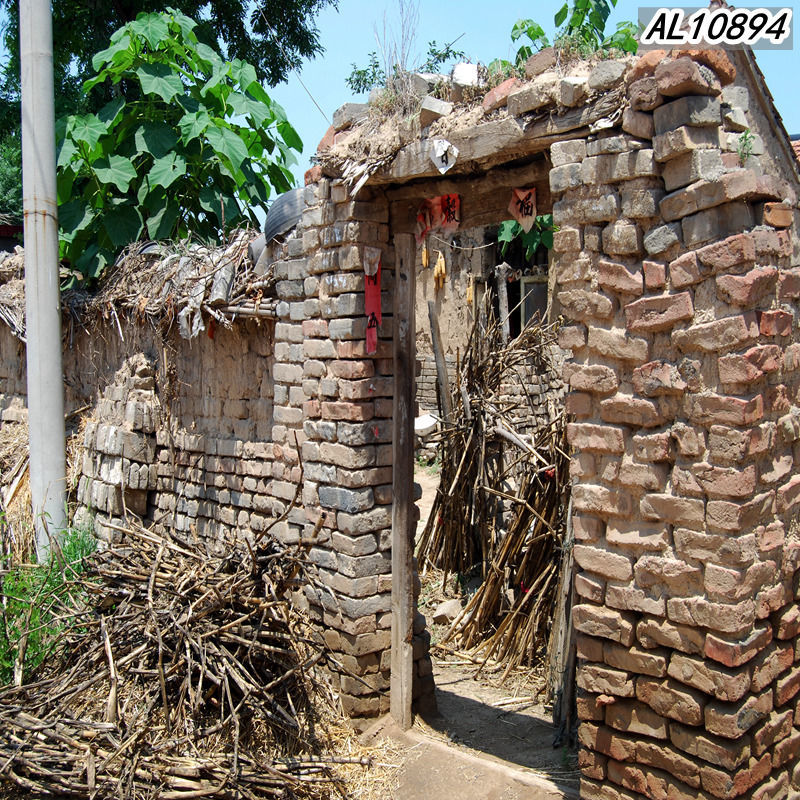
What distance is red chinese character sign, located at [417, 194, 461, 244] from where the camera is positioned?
3.89 m

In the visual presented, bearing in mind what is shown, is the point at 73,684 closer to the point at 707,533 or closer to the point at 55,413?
the point at 55,413

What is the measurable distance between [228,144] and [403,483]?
4.02m

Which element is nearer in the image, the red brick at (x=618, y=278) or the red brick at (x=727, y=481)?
the red brick at (x=727, y=481)

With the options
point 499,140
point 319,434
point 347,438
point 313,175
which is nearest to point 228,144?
point 313,175

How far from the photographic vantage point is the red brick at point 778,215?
268 centimetres

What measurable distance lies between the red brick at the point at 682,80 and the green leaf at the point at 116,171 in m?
5.33

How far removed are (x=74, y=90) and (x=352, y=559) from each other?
1006 cm

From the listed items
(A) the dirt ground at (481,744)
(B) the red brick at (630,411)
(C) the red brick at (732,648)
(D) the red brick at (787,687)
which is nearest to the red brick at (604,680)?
(C) the red brick at (732,648)

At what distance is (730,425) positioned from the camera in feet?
8.54

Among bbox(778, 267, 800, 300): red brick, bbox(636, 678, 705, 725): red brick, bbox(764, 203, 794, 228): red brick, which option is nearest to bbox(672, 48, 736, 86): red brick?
bbox(764, 203, 794, 228): red brick

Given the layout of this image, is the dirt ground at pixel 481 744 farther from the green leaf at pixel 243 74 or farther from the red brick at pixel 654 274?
the green leaf at pixel 243 74

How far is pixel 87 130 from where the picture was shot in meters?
6.76

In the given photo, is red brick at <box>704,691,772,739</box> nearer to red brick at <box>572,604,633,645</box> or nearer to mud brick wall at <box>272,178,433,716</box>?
red brick at <box>572,604,633,645</box>

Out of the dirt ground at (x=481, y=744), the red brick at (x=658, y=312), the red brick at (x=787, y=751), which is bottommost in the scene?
the dirt ground at (x=481, y=744)
